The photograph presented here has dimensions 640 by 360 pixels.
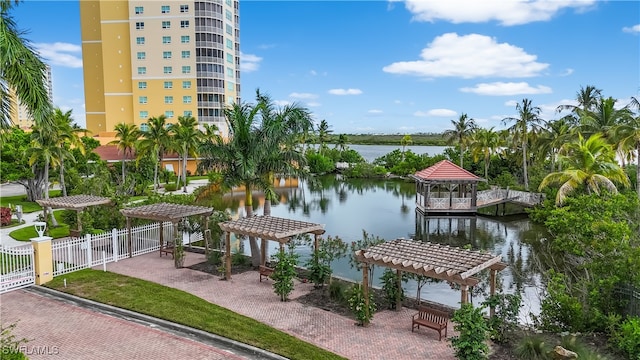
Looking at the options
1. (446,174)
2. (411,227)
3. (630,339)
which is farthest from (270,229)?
(446,174)

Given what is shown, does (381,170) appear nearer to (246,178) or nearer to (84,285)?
(246,178)

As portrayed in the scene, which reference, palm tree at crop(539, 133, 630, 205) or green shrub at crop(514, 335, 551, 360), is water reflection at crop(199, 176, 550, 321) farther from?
palm tree at crop(539, 133, 630, 205)

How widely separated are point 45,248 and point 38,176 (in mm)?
21593

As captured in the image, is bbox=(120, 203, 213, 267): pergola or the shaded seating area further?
bbox=(120, 203, 213, 267): pergola

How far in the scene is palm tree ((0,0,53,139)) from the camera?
42.3 feet

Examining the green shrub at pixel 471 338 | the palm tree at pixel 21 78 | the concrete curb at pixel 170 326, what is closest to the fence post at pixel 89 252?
the concrete curb at pixel 170 326

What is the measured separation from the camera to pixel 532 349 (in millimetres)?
10734

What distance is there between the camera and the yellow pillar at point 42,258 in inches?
639

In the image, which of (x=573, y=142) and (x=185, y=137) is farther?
(x=185, y=137)

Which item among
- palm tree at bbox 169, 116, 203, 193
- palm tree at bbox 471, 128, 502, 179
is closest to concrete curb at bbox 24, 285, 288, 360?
palm tree at bbox 169, 116, 203, 193

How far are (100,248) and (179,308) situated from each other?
7.55 meters

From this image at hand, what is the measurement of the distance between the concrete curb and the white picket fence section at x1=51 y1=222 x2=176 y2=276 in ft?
6.26

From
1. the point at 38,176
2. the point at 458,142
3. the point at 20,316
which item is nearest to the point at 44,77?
the point at 20,316

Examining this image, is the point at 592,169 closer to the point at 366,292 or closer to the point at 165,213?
the point at 366,292
